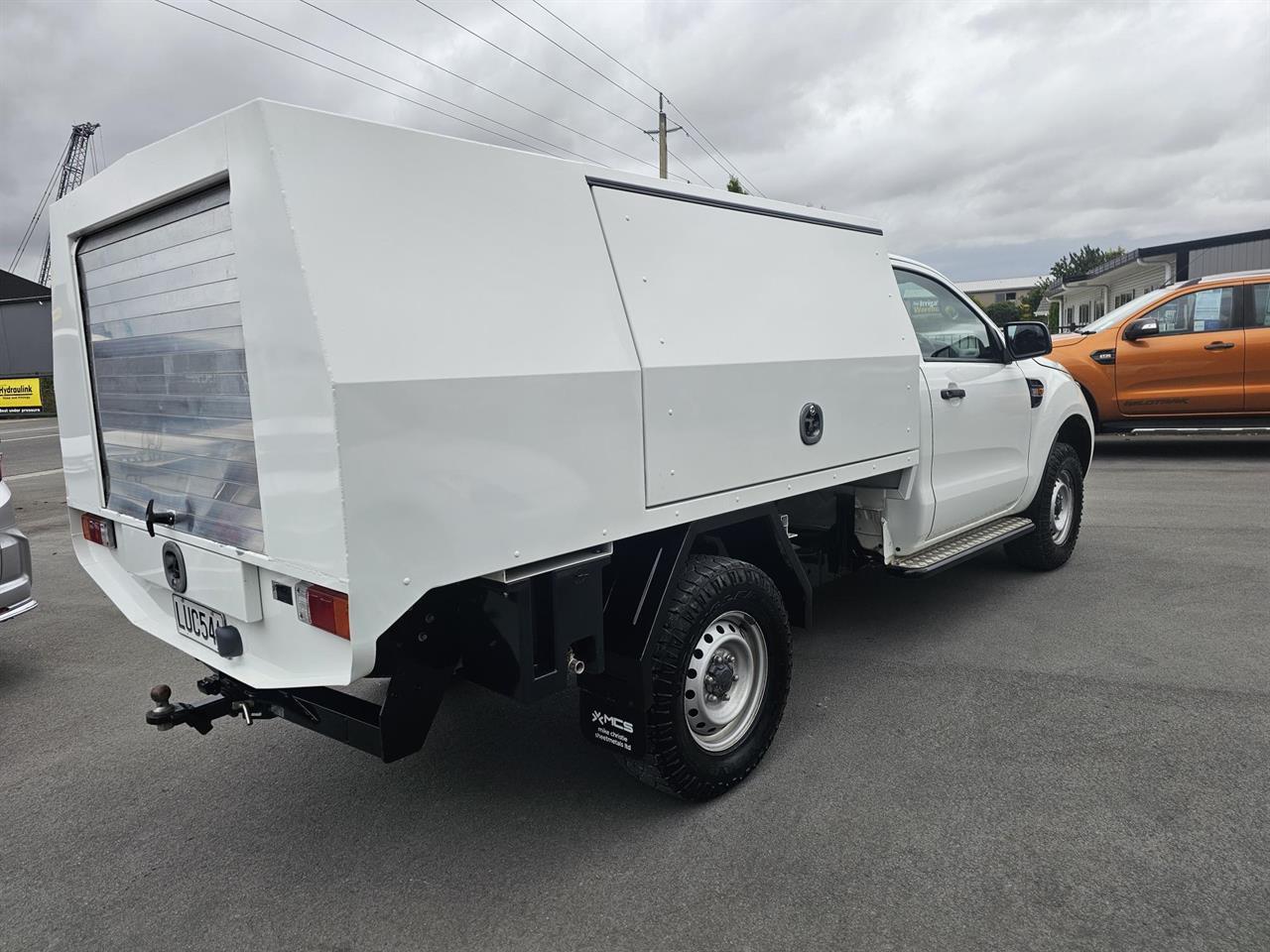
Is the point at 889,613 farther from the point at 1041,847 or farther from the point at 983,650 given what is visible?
the point at 1041,847

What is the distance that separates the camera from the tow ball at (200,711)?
2838mm

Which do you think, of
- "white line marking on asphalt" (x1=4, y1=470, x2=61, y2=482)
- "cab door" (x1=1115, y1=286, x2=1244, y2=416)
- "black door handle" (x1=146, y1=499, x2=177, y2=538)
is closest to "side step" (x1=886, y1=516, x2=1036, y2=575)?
"black door handle" (x1=146, y1=499, x2=177, y2=538)

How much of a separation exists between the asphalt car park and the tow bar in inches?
19.9

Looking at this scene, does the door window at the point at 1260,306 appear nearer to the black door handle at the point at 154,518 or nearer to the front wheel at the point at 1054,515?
the front wheel at the point at 1054,515

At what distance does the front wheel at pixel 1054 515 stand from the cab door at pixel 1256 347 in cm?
580

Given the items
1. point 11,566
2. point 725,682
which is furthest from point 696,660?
point 11,566

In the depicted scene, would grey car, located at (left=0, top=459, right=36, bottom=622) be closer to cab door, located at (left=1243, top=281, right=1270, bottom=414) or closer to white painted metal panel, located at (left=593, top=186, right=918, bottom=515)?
white painted metal panel, located at (left=593, top=186, right=918, bottom=515)

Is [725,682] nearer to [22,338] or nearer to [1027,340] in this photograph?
[1027,340]

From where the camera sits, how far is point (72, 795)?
135 inches

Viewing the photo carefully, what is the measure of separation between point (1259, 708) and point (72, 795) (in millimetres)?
5021

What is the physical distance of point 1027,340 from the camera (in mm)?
5312

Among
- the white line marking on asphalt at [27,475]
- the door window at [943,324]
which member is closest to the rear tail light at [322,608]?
the door window at [943,324]

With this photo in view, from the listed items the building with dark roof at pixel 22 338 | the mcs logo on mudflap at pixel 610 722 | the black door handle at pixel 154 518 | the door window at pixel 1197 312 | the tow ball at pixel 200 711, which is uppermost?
the building with dark roof at pixel 22 338

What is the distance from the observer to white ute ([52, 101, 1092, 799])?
7.25ft
